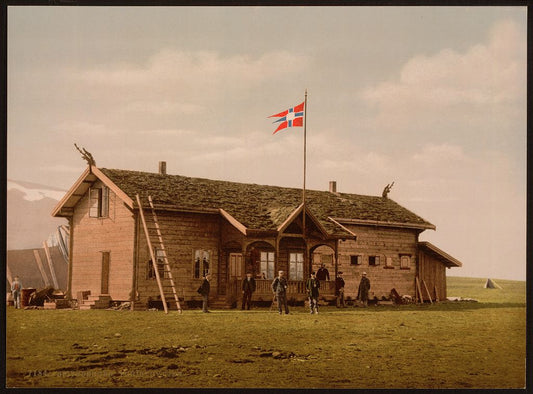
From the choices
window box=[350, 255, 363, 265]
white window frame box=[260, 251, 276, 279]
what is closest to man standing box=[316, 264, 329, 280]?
white window frame box=[260, 251, 276, 279]

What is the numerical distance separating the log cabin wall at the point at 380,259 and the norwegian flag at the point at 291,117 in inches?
502

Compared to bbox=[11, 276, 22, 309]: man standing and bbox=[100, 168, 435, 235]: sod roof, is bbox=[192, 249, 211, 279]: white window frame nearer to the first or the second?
bbox=[100, 168, 435, 235]: sod roof

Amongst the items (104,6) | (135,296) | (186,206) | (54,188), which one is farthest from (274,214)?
(104,6)

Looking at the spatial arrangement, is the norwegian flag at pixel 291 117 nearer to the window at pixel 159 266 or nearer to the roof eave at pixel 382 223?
the window at pixel 159 266

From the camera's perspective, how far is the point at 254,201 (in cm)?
3319

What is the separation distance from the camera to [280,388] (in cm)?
1830

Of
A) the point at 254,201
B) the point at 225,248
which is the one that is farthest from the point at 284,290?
the point at 254,201

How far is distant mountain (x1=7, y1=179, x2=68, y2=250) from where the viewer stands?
793 inches

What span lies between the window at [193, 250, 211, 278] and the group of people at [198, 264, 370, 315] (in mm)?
782

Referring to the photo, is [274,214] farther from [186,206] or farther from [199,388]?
[199,388]

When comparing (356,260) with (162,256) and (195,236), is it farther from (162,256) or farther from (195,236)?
(162,256)

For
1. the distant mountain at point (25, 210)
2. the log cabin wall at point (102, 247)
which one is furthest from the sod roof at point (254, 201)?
the distant mountain at point (25, 210)

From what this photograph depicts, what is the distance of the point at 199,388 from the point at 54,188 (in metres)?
6.93

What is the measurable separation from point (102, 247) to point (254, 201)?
6.08m
